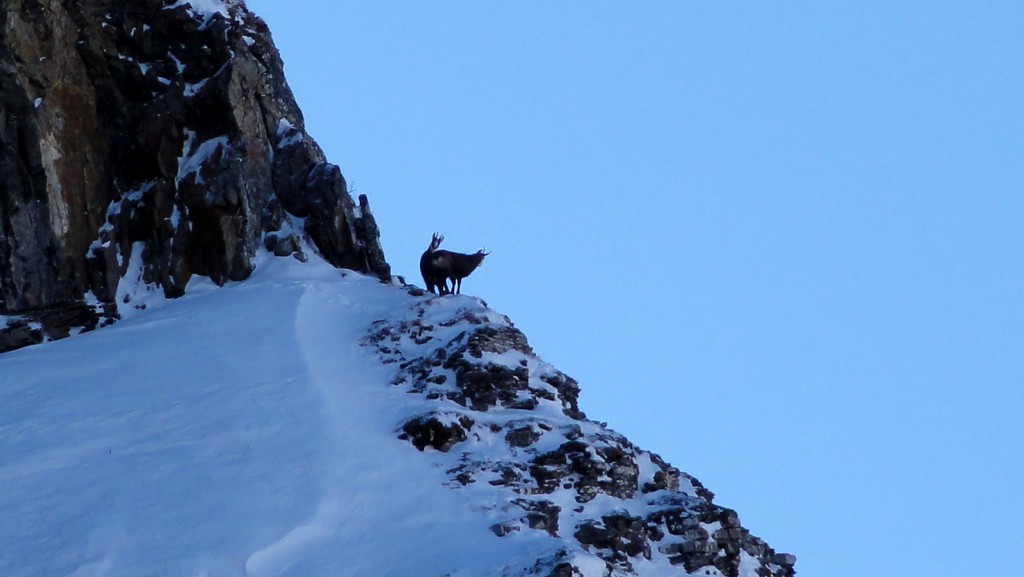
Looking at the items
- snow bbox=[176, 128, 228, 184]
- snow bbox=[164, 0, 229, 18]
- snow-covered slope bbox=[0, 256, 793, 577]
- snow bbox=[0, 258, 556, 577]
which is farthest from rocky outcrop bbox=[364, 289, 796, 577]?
snow bbox=[164, 0, 229, 18]

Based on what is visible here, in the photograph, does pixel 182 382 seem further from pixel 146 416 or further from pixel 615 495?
pixel 615 495

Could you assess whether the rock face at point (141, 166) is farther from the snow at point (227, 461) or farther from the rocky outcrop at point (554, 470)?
the rocky outcrop at point (554, 470)

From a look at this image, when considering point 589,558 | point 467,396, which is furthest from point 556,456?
point 589,558

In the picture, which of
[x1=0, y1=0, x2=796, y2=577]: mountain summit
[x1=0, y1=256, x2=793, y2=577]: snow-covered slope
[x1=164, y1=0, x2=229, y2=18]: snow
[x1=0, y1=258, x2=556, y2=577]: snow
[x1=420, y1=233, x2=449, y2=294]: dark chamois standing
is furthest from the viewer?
[x1=164, y1=0, x2=229, y2=18]: snow

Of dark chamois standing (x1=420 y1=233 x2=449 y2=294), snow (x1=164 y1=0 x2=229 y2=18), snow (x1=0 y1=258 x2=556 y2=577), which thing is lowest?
snow (x1=0 y1=258 x2=556 y2=577)

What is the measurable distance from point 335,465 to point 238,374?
508cm

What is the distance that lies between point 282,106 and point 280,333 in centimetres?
1034

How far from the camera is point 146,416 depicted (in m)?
25.2

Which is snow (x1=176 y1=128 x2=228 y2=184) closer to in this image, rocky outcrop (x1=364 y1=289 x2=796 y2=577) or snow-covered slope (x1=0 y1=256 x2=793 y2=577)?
snow-covered slope (x1=0 y1=256 x2=793 y2=577)

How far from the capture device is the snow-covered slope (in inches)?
795

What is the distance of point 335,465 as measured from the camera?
22.6m

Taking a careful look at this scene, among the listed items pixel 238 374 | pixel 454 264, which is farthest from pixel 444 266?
pixel 238 374

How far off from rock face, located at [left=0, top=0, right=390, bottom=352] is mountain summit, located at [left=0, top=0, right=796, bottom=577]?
58mm

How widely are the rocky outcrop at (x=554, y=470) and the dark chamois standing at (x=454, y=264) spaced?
5247 millimetres
